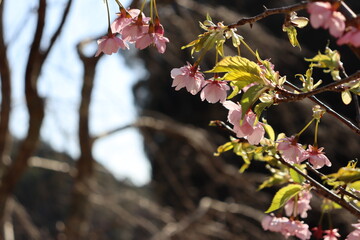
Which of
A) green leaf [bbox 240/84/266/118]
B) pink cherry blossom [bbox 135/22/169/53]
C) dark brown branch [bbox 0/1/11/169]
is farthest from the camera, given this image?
dark brown branch [bbox 0/1/11/169]

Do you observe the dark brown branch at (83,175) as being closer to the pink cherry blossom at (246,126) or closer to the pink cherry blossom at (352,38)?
the pink cherry blossom at (246,126)

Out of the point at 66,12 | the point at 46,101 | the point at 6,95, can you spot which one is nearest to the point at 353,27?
the point at 66,12

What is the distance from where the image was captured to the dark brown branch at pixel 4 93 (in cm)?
252

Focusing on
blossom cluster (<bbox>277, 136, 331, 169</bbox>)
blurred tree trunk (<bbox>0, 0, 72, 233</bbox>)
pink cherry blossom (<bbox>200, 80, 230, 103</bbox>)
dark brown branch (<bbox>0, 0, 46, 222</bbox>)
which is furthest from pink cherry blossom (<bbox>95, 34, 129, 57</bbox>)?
dark brown branch (<bbox>0, 0, 46, 222</bbox>)

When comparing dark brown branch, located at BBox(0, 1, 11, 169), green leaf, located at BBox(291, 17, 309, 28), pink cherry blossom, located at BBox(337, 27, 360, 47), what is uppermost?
dark brown branch, located at BBox(0, 1, 11, 169)

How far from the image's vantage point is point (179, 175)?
16.8ft

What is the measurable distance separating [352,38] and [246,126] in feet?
0.70

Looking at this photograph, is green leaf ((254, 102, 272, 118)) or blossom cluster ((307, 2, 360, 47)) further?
green leaf ((254, 102, 272, 118))

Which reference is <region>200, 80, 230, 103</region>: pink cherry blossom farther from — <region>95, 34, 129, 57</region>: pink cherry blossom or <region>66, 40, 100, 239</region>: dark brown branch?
<region>66, 40, 100, 239</region>: dark brown branch

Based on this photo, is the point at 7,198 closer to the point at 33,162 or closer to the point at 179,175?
the point at 33,162

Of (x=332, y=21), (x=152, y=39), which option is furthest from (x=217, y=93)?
(x=332, y=21)

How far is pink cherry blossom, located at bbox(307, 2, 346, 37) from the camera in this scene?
1.60 feet

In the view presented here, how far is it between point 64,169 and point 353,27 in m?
3.37

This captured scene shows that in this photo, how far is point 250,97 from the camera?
0.60 meters
